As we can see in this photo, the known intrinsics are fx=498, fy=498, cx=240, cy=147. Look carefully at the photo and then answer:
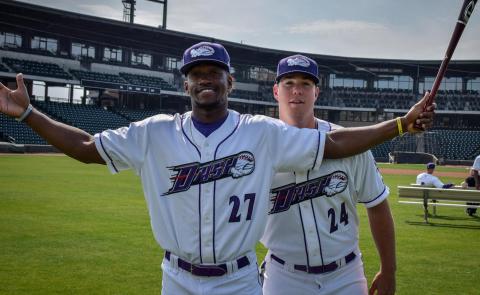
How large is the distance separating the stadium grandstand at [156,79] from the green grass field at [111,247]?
28093 millimetres

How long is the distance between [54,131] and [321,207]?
168cm

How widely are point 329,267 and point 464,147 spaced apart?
173 feet

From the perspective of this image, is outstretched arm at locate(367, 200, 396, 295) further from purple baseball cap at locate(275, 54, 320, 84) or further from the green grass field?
the green grass field

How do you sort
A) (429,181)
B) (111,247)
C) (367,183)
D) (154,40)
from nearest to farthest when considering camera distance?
(367,183) → (111,247) → (429,181) → (154,40)

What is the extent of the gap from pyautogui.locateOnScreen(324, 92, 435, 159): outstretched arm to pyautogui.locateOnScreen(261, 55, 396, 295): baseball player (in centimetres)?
18

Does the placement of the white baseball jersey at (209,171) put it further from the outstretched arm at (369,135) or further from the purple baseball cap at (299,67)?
the purple baseball cap at (299,67)

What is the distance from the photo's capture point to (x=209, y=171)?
9.39 ft

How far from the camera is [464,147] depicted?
2007 inches

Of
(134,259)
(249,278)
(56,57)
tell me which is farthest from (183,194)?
(56,57)

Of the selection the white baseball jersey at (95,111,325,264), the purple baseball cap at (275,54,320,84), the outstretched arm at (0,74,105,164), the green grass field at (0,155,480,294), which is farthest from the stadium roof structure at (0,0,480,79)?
the white baseball jersey at (95,111,325,264)

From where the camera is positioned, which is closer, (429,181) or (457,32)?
(457,32)

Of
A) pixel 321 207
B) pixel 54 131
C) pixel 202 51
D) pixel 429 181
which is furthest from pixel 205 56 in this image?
pixel 429 181

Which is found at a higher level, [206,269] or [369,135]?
[369,135]

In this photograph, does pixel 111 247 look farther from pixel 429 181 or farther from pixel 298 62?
pixel 429 181
